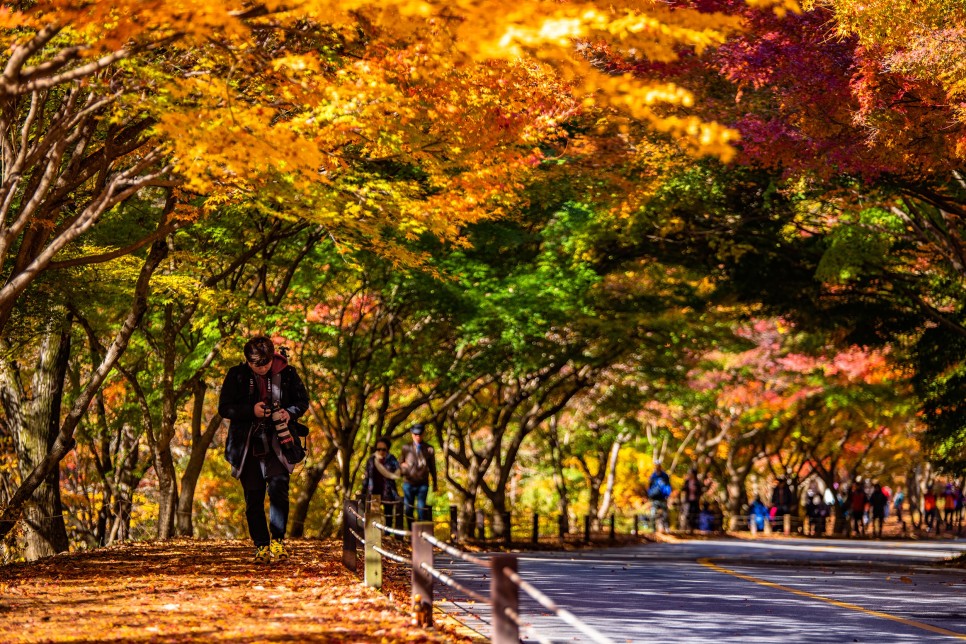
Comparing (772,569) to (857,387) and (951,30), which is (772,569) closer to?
(951,30)

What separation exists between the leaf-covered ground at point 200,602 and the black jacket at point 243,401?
1.26 m

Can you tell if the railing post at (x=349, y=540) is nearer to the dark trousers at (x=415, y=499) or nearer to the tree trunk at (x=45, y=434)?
the dark trousers at (x=415, y=499)

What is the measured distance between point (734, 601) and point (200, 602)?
18.1ft

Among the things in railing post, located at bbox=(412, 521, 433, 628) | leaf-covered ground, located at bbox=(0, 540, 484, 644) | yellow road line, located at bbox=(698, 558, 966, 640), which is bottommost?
yellow road line, located at bbox=(698, 558, 966, 640)

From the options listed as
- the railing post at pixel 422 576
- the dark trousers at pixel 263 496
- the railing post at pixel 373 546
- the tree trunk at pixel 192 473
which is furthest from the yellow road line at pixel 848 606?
the tree trunk at pixel 192 473

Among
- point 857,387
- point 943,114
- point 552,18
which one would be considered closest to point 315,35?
point 552,18

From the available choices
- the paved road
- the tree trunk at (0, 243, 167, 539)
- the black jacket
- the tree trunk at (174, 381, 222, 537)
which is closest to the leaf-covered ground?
the paved road

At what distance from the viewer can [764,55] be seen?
51.5ft

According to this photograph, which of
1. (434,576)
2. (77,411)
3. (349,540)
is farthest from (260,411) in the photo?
(77,411)

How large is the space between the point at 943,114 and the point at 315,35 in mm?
7824

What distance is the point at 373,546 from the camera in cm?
1092

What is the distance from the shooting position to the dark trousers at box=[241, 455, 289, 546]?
483 inches

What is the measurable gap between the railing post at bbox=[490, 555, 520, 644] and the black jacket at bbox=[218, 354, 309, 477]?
575 cm

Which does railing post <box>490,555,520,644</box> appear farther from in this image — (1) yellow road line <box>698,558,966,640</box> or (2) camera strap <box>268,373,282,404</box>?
(2) camera strap <box>268,373,282,404</box>
